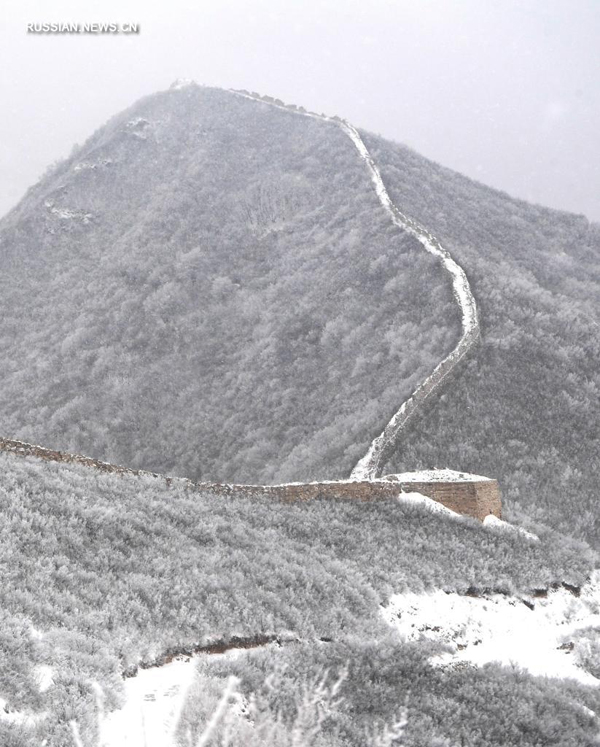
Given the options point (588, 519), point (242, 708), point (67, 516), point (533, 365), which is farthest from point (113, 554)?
point (533, 365)

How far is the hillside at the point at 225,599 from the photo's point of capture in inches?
298

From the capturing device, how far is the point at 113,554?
10.5 m

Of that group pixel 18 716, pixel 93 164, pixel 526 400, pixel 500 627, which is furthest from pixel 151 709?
pixel 93 164

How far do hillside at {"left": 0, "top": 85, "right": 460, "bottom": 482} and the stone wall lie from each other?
7.02 m

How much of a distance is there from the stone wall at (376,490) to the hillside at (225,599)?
0.53 metres

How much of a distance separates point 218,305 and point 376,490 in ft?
90.9

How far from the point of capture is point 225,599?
10.1 metres

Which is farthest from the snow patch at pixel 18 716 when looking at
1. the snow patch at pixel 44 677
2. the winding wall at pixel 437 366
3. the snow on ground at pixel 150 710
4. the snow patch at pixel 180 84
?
the snow patch at pixel 180 84

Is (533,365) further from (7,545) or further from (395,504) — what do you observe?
(7,545)

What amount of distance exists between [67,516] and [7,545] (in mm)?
1729

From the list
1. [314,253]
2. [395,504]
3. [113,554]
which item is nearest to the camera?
[113,554]

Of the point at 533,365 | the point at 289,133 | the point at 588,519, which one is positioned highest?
the point at 289,133

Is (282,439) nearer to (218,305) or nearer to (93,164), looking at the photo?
(218,305)

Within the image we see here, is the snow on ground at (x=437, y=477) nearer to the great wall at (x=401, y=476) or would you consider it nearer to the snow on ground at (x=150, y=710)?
the great wall at (x=401, y=476)
